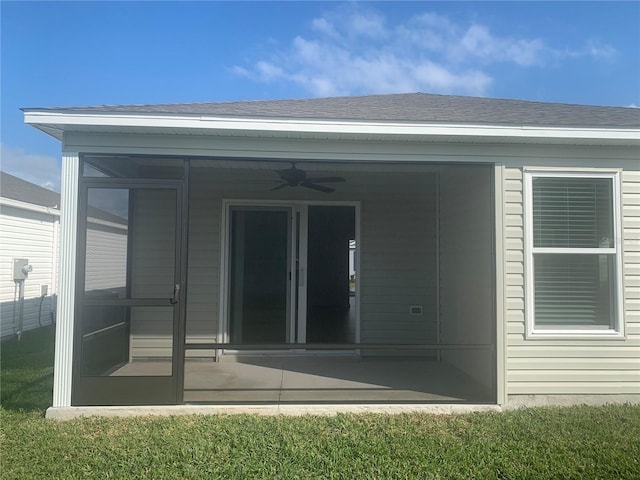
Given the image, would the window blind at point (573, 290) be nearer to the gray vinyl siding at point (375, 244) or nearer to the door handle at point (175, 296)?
the gray vinyl siding at point (375, 244)

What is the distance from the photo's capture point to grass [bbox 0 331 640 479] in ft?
9.55

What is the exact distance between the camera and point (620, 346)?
420 centimetres

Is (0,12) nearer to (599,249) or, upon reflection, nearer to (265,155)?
(265,155)

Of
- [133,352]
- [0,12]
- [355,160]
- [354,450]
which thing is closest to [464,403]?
[354,450]

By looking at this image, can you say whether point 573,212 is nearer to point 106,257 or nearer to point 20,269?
point 106,257

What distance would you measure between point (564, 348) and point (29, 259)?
1007 cm

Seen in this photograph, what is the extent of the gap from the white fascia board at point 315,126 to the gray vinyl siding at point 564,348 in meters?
0.49

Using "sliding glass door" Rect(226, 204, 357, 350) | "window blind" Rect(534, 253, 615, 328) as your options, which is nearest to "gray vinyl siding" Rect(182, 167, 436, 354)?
"sliding glass door" Rect(226, 204, 357, 350)

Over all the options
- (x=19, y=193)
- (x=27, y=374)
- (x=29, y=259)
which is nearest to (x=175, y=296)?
(x=27, y=374)

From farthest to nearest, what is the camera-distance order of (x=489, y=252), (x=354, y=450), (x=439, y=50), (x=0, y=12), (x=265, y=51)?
1. (x=439, y=50)
2. (x=265, y=51)
3. (x=0, y=12)
4. (x=489, y=252)
5. (x=354, y=450)

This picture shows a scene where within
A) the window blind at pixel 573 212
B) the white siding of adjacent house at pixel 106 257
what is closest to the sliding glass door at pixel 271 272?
the white siding of adjacent house at pixel 106 257

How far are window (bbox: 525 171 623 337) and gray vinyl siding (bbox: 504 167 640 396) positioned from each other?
0.36ft

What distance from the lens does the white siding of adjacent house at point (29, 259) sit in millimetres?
8406

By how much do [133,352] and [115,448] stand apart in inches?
62.5
